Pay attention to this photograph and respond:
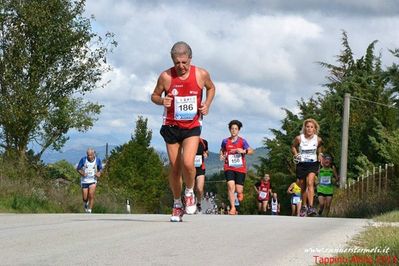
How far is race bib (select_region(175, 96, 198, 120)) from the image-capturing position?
1086 centimetres

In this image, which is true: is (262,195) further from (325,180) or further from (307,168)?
(307,168)

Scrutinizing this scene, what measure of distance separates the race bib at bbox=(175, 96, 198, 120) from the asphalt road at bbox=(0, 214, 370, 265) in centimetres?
151

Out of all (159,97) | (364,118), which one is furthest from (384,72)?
(159,97)

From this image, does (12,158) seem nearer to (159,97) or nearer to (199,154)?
(199,154)

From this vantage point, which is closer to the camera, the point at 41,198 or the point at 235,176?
the point at 235,176

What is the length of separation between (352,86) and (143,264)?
45.3 metres

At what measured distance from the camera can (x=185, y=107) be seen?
10.9 meters

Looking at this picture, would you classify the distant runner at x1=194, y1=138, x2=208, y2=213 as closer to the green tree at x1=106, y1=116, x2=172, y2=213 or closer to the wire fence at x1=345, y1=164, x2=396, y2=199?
the wire fence at x1=345, y1=164, x2=396, y2=199

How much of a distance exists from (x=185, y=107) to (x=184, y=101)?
0.08 m

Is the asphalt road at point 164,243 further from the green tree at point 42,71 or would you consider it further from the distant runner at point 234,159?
the green tree at point 42,71

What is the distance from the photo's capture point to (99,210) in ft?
79.8

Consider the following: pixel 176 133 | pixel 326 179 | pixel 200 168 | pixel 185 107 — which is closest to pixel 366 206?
pixel 326 179

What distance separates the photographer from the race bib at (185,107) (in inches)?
428

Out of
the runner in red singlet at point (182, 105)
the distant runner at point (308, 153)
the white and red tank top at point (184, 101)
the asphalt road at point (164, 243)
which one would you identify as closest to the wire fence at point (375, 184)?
the distant runner at point (308, 153)
